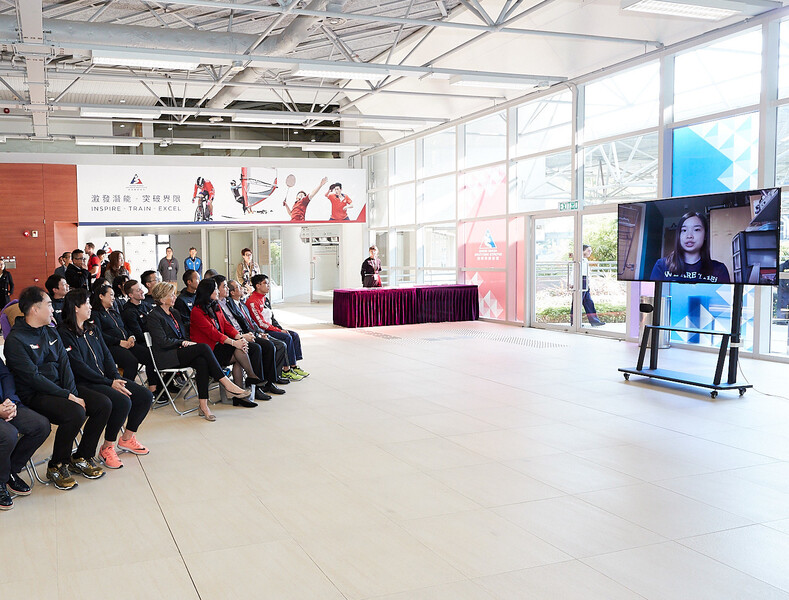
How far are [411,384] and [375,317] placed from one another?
21.8 feet

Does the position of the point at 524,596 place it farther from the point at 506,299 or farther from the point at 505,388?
the point at 506,299

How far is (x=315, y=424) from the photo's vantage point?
20.6ft

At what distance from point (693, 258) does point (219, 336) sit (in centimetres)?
492


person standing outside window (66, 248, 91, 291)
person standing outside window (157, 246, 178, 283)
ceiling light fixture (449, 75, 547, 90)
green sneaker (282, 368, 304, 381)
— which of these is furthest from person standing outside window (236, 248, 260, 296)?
ceiling light fixture (449, 75, 547, 90)

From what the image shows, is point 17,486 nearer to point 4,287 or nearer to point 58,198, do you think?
point 4,287

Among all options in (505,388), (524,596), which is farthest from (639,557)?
(505,388)

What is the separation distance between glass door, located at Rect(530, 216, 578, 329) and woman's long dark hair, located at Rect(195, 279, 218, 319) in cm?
763

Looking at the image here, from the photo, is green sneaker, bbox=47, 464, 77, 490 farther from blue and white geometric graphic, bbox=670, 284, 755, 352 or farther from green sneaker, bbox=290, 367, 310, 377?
blue and white geometric graphic, bbox=670, 284, 755, 352

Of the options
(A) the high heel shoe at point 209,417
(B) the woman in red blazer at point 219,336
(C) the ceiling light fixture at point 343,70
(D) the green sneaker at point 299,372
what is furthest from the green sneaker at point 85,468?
(C) the ceiling light fixture at point 343,70

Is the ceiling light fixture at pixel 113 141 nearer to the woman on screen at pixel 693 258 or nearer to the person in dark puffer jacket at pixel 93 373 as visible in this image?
the person in dark puffer jacket at pixel 93 373

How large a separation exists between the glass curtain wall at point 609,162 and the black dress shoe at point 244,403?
6568 millimetres

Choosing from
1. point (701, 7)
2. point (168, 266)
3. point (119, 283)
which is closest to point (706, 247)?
point (701, 7)

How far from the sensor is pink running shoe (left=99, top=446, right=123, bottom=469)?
4998 mm

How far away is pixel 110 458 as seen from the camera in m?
5.02
